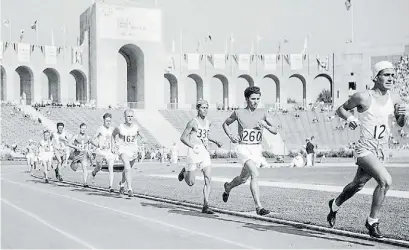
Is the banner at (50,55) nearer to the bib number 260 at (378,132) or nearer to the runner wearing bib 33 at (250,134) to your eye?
the runner wearing bib 33 at (250,134)

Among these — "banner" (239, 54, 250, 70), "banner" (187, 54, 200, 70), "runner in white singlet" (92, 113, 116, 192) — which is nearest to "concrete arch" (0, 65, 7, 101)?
"banner" (187, 54, 200, 70)

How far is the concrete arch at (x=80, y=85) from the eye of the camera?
76.4 m

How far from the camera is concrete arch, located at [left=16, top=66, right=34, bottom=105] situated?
7325 centimetres

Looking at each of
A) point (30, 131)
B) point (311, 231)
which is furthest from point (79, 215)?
point (30, 131)

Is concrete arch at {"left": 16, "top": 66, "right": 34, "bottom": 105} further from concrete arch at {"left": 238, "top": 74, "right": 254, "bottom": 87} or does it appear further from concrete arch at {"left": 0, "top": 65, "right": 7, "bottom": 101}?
concrete arch at {"left": 238, "top": 74, "right": 254, "bottom": 87}

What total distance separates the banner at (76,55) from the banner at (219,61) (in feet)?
61.5

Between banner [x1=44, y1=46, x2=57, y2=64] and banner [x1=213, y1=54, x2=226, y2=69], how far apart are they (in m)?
21.8

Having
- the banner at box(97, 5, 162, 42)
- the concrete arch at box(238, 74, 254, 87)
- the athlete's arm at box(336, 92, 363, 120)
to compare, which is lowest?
the athlete's arm at box(336, 92, 363, 120)

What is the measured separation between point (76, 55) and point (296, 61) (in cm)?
3002

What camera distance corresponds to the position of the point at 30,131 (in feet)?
171

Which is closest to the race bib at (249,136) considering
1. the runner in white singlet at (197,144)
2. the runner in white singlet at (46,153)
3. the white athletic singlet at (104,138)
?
the runner in white singlet at (197,144)

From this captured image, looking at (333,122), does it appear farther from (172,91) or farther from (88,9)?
(88,9)

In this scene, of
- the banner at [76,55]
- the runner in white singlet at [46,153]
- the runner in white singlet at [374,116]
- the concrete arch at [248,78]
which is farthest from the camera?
the concrete arch at [248,78]

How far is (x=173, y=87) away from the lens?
278 feet
